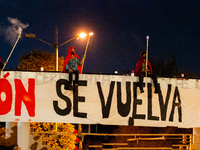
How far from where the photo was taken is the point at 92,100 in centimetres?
623

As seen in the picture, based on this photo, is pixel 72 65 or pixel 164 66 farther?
pixel 164 66

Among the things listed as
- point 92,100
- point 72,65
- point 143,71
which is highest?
point 72,65

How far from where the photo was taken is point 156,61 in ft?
141

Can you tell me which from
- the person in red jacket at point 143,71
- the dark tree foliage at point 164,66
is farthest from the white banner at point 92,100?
the dark tree foliage at point 164,66

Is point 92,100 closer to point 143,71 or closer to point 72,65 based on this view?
point 72,65

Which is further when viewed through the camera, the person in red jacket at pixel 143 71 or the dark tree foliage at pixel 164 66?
the dark tree foliage at pixel 164 66

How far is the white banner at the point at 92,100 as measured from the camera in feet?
20.2

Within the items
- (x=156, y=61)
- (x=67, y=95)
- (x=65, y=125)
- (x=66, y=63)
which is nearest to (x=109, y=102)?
Result: (x=67, y=95)

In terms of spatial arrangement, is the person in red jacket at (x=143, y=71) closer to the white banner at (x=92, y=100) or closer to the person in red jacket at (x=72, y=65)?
the white banner at (x=92, y=100)

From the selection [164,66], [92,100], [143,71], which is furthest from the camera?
[164,66]

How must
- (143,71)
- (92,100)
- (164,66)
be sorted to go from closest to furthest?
(92,100)
(143,71)
(164,66)

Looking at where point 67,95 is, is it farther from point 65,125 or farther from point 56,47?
point 65,125

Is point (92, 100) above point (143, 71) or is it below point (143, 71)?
below

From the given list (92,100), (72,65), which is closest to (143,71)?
(92,100)
